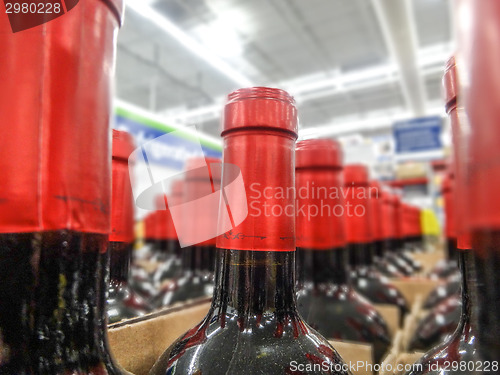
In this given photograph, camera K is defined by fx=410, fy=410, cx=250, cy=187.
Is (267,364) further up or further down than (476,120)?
further down

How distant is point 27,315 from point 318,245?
547 mm

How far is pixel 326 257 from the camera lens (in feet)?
2.88

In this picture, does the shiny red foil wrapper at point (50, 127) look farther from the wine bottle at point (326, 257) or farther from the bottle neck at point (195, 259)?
the bottle neck at point (195, 259)

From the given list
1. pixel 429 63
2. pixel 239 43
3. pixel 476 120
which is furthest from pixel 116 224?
pixel 429 63

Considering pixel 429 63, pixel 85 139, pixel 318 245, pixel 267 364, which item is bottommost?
pixel 267 364

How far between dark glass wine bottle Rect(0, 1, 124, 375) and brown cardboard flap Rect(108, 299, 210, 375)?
0.37 ft

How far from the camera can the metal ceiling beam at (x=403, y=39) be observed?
2.62 m

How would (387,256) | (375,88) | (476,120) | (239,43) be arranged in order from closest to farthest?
(476,120)
(387,256)
(239,43)
(375,88)

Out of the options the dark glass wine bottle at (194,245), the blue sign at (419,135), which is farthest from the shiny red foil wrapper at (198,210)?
the blue sign at (419,135)

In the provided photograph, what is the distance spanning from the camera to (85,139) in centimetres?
35

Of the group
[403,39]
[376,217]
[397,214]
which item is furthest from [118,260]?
[403,39]

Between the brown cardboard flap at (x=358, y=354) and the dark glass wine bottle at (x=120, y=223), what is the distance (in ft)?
1.01

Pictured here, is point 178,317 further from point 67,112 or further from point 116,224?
point 67,112

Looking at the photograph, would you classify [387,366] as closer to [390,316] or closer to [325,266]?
[325,266]
